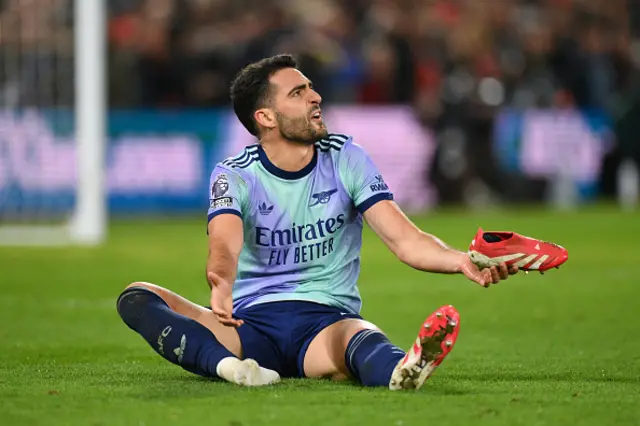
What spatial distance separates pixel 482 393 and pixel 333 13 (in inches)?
681

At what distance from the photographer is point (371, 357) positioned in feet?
19.4

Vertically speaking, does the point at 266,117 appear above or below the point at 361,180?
above

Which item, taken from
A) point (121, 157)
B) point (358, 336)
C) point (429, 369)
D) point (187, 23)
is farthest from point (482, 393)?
point (187, 23)

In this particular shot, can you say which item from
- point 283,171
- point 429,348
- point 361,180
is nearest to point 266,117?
point 283,171

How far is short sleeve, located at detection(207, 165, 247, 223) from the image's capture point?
20.3 ft

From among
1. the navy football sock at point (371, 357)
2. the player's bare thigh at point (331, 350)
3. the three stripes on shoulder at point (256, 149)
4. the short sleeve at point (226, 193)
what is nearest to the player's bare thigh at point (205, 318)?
→ the player's bare thigh at point (331, 350)

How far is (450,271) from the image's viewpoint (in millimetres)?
5957

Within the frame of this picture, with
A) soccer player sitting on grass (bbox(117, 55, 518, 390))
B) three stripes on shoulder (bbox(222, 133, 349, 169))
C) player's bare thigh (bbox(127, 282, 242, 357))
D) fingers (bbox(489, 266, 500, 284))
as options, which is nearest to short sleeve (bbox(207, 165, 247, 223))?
soccer player sitting on grass (bbox(117, 55, 518, 390))

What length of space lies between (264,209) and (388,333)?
256 centimetres

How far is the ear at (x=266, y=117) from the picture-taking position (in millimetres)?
6441

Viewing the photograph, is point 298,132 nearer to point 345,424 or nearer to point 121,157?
point 345,424

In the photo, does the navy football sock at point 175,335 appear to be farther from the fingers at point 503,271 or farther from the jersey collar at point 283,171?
the fingers at point 503,271

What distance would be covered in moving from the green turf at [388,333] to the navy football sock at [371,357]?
0.09 metres

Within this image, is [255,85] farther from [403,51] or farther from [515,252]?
[403,51]
